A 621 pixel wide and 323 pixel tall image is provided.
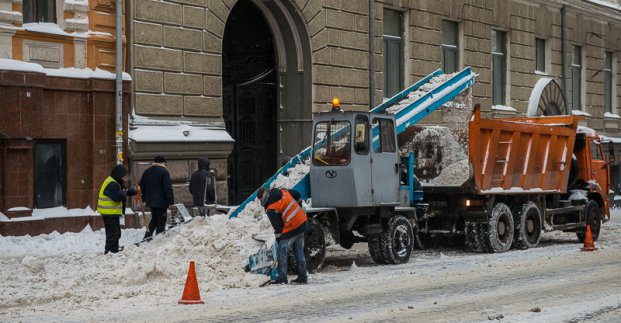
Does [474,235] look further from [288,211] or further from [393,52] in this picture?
[393,52]

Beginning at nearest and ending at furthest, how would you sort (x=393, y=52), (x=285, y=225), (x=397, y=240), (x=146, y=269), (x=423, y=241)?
(x=146, y=269)
(x=285, y=225)
(x=397, y=240)
(x=423, y=241)
(x=393, y=52)

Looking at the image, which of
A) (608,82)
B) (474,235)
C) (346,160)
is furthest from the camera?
(608,82)

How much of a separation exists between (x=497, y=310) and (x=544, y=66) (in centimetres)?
2676

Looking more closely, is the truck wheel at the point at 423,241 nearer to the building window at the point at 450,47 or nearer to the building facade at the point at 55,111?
the building facade at the point at 55,111

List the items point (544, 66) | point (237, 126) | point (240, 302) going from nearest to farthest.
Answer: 1. point (240, 302)
2. point (237, 126)
3. point (544, 66)

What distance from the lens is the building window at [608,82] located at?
41.9 meters

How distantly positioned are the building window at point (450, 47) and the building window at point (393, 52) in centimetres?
236

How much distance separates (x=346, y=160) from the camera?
55.1ft

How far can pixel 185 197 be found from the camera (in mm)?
22125

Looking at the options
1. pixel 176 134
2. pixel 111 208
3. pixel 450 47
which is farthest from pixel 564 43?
pixel 111 208

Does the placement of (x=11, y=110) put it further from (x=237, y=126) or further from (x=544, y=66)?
(x=544, y=66)

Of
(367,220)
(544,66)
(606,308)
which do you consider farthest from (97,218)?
(544,66)

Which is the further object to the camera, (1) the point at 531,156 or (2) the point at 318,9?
(2) the point at 318,9

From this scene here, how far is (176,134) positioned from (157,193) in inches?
155
